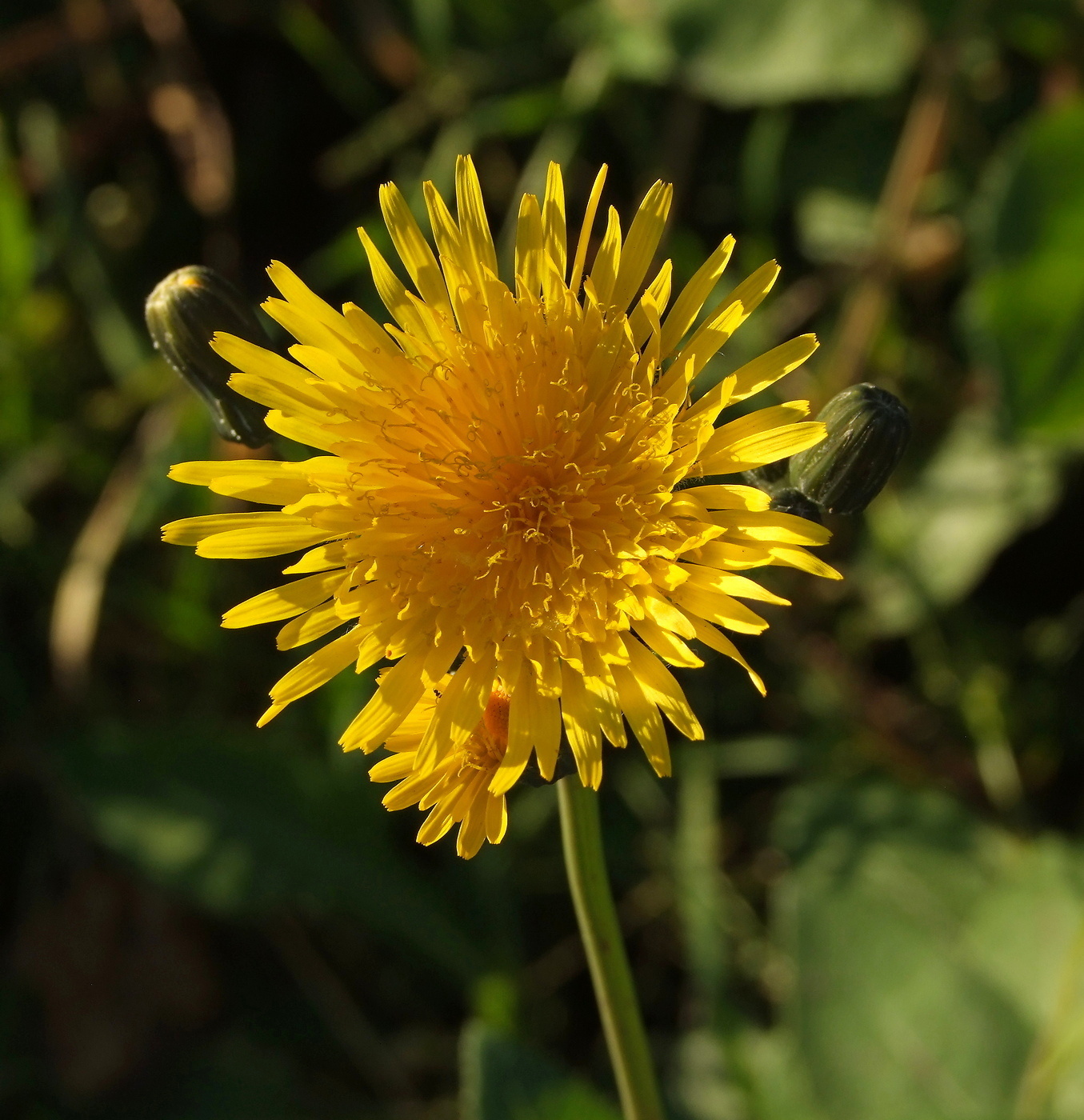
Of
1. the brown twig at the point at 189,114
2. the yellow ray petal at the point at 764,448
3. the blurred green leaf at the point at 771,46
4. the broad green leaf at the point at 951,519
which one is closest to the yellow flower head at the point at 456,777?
the yellow ray petal at the point at 764,448

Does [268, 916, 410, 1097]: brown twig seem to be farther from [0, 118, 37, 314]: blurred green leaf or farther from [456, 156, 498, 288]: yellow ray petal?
[456, 156, 498, 288]: yellow ray petal

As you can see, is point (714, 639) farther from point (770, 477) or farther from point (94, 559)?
point (94, 559)

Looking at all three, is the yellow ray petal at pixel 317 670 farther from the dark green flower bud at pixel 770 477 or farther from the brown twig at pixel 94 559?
the brown twig at pixel 94 559

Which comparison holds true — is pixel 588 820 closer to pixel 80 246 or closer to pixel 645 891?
pixel 645 891

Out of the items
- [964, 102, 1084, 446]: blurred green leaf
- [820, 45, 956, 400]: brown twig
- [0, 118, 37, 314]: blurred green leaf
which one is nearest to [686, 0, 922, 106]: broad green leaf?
[820, 45, 956, 400]: brown twig

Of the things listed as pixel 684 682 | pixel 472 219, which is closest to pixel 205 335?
pixel 472 219
